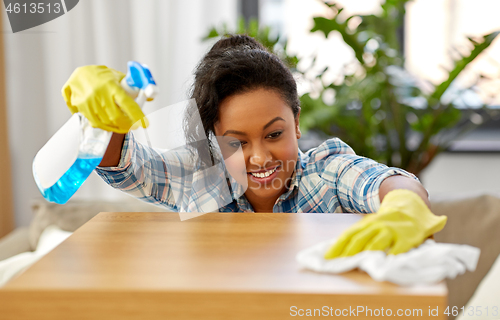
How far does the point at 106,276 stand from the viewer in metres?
0.38

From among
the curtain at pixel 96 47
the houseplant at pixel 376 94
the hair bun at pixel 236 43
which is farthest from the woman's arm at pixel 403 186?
the curtain at pixel 96 47

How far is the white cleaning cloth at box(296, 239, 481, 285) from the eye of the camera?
346 millimetres

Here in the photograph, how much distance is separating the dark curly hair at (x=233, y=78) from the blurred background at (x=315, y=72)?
0.72 metres

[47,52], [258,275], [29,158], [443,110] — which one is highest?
[258,275]

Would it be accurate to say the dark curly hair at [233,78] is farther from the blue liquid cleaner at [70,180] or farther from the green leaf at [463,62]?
the green leaf at [463,62]

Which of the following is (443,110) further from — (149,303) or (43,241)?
(149,303)

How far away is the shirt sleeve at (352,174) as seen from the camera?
687 mm

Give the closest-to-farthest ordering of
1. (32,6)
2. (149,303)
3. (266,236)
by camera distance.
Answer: (149,303) < (266,236) < (32,6)

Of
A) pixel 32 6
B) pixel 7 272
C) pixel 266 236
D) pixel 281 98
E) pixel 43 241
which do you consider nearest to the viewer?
pixel 266 236

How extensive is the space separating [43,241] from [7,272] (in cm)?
19

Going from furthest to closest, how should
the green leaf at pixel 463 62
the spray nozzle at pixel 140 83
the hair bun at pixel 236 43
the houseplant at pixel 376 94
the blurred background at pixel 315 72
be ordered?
1. the blurred background at pixel 315 72
2. the houseplant at pixel 376 94
3. the green leaf at pixel 463 62
4. the hair bun at pixel 236 43
5. the spray nozzle at pixel 140 83

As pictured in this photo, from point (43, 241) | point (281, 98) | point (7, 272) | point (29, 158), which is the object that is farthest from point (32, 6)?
point (281, 98)

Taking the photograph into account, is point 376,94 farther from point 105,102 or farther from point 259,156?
→ point 105,102

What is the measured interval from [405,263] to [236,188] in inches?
21.6
